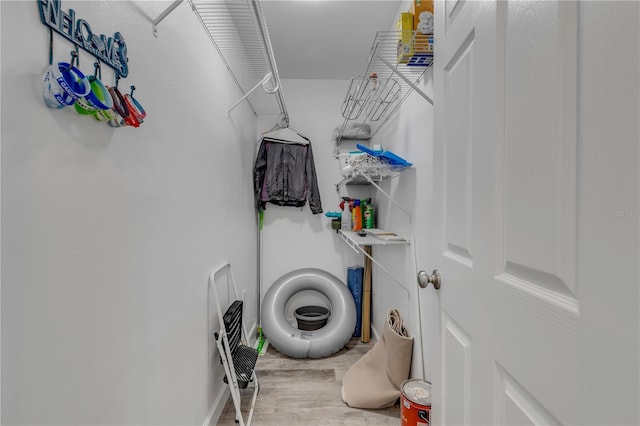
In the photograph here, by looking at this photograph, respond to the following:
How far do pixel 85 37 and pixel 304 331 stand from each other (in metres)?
2.34

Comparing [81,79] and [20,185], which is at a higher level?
[81,79]

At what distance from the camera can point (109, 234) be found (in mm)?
798

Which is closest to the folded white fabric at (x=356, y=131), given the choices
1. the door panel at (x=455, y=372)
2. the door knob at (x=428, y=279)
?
the door knob at (x=428, y=279)

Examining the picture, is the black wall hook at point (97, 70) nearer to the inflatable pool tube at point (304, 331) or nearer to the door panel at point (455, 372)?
the door panel at point (455, 372)

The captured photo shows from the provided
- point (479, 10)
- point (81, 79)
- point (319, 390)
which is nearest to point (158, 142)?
point (81, 79)

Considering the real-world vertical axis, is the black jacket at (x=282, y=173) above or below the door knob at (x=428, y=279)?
above

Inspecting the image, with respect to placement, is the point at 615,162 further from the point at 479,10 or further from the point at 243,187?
the point at 243,187

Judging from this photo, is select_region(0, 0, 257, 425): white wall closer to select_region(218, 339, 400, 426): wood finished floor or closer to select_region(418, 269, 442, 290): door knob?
select_region(218, 339, 400, 426): wood finished floor

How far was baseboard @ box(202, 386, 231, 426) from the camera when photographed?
1.59m

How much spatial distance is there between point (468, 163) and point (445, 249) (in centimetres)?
29

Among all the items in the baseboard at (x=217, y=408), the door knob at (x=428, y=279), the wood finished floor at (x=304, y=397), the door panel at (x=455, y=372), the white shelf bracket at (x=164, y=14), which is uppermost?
the white shelf bracket at (x=164, y=14)

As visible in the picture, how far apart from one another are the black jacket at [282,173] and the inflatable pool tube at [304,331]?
0.70m

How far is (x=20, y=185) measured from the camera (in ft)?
1.83

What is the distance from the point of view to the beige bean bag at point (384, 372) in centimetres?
179
